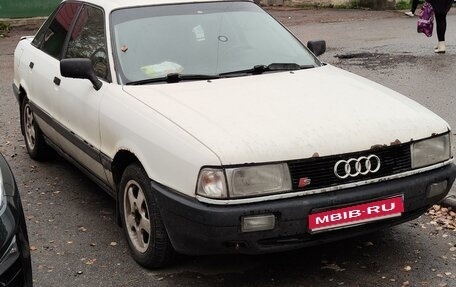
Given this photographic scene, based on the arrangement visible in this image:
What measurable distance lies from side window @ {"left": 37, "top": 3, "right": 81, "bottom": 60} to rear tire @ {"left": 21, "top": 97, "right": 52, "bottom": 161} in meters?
0.61

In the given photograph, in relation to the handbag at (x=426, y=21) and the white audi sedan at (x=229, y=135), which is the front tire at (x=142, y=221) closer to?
the white audi sedan at (x=229, y=135)

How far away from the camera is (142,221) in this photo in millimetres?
3836

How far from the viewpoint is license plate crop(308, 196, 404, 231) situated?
331 centimetres

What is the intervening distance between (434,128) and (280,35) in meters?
1.64

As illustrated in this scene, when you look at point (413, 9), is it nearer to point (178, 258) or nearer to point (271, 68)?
point (271, 68)

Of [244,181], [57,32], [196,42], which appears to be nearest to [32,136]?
[57,32]

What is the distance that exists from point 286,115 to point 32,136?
336 centimetres

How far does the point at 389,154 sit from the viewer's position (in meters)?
3.50

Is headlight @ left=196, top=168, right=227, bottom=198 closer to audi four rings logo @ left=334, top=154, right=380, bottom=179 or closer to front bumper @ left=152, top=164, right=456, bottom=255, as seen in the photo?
front bumper @ left=152, top=164, right=456, bottom=255

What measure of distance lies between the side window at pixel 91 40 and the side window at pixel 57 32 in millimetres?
194

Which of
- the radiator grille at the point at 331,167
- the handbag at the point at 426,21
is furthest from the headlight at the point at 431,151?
the handbag at the point at 426,21

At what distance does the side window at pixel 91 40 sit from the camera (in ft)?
14.6

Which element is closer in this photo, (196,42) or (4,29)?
(196,42)

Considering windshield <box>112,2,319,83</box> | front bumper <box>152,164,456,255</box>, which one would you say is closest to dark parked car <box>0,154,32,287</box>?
front bumper <box>152,164,456,255</box>
